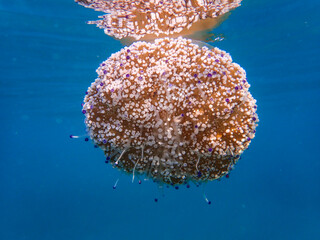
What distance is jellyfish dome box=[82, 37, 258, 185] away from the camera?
3.60 meters

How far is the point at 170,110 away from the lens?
357cm

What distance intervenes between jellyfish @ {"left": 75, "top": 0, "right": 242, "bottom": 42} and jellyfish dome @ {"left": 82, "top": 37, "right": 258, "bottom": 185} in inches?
151

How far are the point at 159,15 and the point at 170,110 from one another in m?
4.97

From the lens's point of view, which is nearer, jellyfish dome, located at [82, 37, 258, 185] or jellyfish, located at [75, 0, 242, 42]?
jellyfish dome, located at [82, 37, 258, 185]

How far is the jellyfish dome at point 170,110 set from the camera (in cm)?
360

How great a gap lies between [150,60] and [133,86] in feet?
1.95

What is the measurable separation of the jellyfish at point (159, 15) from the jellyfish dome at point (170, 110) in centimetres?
383

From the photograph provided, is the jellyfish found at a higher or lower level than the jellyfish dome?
higher

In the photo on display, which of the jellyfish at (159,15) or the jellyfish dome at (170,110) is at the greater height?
the jellyfish at (159,15)

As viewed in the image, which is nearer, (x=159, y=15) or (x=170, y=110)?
(x=170, y=110)

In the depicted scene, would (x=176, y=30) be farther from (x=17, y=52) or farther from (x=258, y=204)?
(x=258, y=204)

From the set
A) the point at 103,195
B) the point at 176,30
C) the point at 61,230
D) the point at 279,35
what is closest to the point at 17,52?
the point at 176,30

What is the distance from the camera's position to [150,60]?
156 inches

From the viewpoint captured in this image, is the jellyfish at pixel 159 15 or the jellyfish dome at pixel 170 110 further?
the jellyfish at pixel 159 15
